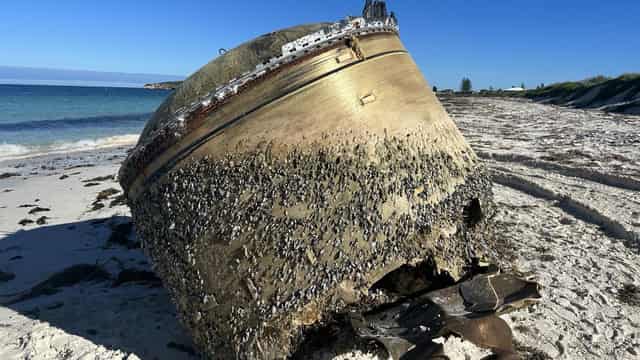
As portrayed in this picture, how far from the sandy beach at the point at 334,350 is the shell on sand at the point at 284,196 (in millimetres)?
600

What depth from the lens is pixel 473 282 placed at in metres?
2.45

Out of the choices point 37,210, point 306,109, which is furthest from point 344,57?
point 37,210

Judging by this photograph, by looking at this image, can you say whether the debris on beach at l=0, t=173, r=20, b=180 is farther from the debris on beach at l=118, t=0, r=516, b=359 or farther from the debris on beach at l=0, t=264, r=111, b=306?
the debris on beach at l=118, t=0, r=516, b=359

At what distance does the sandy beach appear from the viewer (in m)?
2.98

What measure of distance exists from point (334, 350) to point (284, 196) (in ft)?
3.21

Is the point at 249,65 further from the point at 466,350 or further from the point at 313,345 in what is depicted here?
the point at 466,350

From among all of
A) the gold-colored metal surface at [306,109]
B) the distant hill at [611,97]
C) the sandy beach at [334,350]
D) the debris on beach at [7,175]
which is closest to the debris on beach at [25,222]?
the sandy beach at [334,350]

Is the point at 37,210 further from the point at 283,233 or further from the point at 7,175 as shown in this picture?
the point at 283,233

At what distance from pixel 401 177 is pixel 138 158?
138 centimetres

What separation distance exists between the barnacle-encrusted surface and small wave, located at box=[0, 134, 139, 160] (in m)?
14.9

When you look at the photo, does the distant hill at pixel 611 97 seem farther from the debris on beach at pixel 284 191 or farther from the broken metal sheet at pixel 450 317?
the debris on beach at pixel 284 191

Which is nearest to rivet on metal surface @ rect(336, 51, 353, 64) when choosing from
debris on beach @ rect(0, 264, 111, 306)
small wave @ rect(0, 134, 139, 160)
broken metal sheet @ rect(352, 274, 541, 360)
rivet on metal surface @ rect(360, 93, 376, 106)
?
rivet on metal surface @ rect(360, 93, 376, 106)

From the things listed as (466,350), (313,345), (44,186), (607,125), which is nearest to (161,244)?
(313,345)

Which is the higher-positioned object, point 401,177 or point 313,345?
point 401,177
